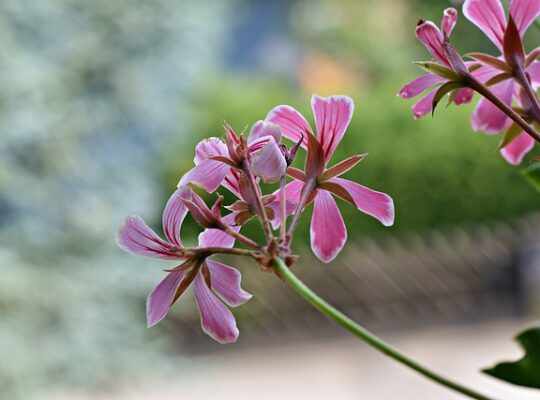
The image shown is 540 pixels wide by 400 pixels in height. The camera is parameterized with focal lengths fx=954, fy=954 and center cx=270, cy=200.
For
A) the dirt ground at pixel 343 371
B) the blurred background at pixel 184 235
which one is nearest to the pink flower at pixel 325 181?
the blurred background at pixel 184 235

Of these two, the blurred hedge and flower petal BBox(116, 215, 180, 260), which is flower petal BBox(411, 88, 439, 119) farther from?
the blurred hedge

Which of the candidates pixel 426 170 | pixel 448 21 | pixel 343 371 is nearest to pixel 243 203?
pixel 448 21

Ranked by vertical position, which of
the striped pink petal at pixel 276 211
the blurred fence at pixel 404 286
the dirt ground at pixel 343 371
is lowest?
the striped pink petal at pixel 276 211

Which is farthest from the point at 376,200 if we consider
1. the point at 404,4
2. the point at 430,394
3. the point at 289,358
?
the point at 404,4

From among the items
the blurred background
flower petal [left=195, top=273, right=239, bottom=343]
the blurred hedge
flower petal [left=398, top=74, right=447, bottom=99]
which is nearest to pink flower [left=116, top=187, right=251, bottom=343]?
flower petal [left=195, top=273, right=239, bottom=343]

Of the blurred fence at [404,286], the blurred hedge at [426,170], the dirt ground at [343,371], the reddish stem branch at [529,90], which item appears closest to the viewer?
the reddish stem branch at [529,90]

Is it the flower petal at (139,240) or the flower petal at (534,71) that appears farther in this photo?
the flower petal at (534,71)

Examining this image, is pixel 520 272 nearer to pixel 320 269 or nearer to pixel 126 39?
pixel 320 269

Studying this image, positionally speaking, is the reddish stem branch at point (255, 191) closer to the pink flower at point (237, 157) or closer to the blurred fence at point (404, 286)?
the pink flower at point (237, 157)
